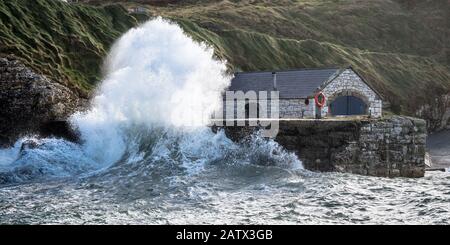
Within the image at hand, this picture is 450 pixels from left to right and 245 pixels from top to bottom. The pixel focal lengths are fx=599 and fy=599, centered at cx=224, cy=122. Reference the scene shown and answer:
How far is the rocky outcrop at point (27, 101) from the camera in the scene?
26.1m

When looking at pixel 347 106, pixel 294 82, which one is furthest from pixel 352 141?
pixel 347 106

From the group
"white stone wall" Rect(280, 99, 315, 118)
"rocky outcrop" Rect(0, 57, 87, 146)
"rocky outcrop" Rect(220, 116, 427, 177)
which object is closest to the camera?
"rocky outcrop" Rect(220, 116, 427, 177)

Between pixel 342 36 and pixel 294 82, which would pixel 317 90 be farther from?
pixel 342 36

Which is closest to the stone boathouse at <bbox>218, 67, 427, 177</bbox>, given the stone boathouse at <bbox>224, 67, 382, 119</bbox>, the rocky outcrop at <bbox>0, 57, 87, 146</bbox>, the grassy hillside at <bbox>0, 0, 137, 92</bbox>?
the stone boathouse at <bbox>224, 67, 382, 119</bbox>

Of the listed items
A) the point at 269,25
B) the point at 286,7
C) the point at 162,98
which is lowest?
the point at 162,98

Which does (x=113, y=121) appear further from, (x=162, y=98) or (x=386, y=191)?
(x=386, y=191)

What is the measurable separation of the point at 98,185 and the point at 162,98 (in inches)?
275

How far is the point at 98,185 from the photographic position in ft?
56.8

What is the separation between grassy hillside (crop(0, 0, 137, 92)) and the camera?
32.4 metres

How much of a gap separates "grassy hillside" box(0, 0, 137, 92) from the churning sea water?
6.59 m

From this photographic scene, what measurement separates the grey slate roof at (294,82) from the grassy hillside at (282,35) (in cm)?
916

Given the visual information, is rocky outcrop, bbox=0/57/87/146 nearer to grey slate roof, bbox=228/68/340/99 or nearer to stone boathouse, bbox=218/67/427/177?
stone boathouse, bbox=218/67/427/177
